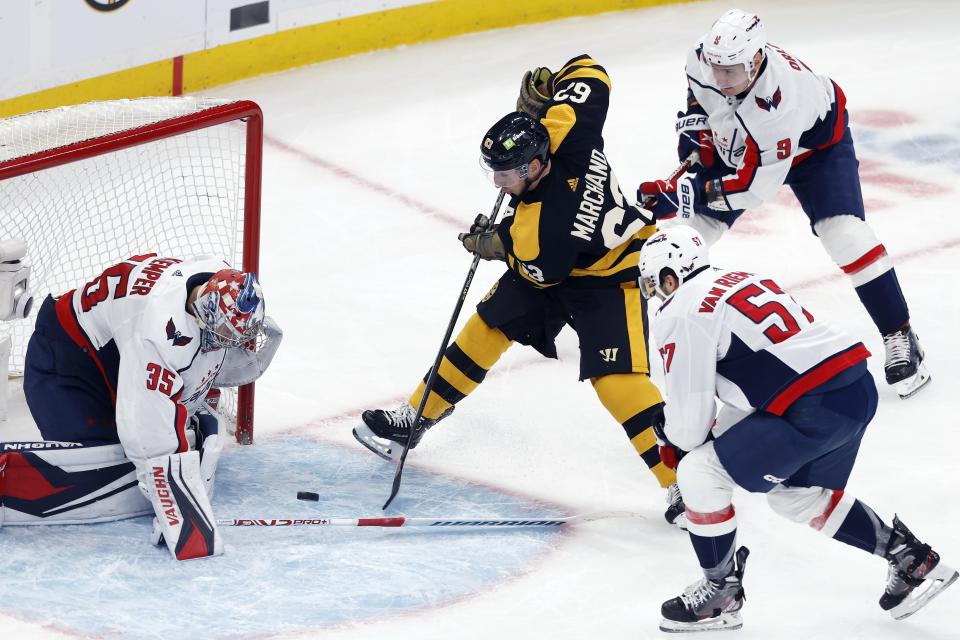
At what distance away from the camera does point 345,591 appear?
11.3 ft

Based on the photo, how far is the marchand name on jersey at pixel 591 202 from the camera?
3688 mm

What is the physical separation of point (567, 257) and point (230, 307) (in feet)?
2.67

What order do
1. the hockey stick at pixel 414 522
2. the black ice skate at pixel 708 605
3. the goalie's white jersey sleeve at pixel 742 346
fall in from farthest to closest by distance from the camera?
1. the hockey stick at pixel 414 522
2. the black ice skate at pixel 708 605
3. the goalie's white jersey sleeve at pixel 742 346

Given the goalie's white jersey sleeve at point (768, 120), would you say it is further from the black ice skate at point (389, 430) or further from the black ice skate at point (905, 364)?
the black ice skate at point (389, 430)

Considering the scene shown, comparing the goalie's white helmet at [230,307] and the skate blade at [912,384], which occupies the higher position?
the goalie's white helmet at [230,307]

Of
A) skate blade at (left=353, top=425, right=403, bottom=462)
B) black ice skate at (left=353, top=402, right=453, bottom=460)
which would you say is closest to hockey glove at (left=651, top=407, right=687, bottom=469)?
black ice skate at (left=353, top=402, right=453, bottom=460)

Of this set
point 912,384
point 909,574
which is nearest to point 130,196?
point 912,384

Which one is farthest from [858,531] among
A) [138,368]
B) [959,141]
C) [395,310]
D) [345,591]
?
[959,141]

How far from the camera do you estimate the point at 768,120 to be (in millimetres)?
4223

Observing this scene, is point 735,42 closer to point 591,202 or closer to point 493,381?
point 591,202

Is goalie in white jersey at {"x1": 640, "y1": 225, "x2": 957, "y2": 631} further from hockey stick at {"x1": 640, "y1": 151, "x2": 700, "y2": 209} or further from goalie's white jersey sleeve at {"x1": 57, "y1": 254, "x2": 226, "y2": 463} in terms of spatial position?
hockey stick at {"x1": 640, "y1": 151, "x2": 700, "y2": 209}

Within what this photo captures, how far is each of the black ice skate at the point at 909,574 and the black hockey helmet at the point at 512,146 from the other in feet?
3.84

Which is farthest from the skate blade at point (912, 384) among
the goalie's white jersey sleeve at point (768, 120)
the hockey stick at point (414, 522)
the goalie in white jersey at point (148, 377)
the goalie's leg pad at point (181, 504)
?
the goalie's leg pad at point (181, 504)

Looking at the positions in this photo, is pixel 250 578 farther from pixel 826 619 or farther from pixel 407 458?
pixel 826 619
